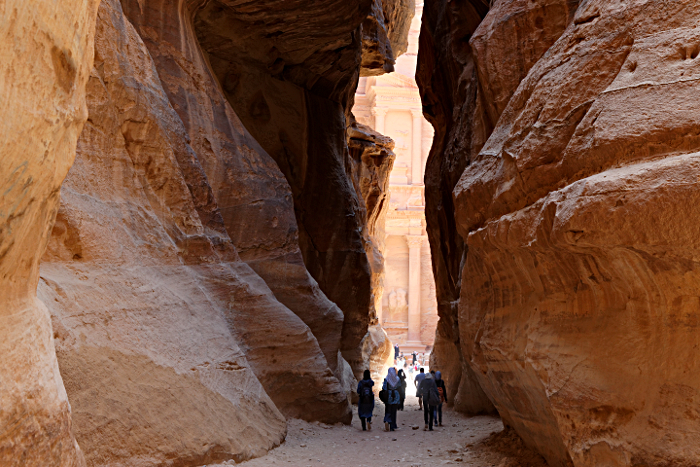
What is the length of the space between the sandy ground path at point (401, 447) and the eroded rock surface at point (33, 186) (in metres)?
3.33

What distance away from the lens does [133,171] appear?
6.90m

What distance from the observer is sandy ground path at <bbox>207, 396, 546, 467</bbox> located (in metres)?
6.82

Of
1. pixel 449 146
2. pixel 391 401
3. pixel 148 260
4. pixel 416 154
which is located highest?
pixel 416 154

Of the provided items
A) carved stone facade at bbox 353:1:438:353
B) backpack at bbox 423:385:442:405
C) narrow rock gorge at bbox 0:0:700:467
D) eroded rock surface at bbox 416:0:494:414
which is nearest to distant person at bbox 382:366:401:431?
backpack at bbox 423:385:442:405

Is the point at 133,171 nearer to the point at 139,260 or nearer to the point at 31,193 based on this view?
the point at 139,260

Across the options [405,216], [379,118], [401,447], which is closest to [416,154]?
[379,118]

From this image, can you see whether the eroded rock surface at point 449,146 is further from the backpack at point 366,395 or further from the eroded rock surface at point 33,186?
the eroded rock surface at point 33,186

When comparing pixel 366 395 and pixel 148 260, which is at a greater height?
pixel 148 260

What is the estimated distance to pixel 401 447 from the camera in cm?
855

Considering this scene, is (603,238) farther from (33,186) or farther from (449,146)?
(449,146)

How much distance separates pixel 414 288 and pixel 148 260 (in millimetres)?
31395

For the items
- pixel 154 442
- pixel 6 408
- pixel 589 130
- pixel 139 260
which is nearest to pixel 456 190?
pixel 589 130

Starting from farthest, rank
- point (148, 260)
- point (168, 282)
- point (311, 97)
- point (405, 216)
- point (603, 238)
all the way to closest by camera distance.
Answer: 1. point (405, 216)
2. point (311, 97)
3. point (168, 282)
4. point (148, 260)
5. point (603, 238)

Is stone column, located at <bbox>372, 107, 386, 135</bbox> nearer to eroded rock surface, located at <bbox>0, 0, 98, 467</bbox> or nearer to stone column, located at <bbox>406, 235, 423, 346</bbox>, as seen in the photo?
stone column, located at <bbox>406, 235, 423, 346</bbox>
